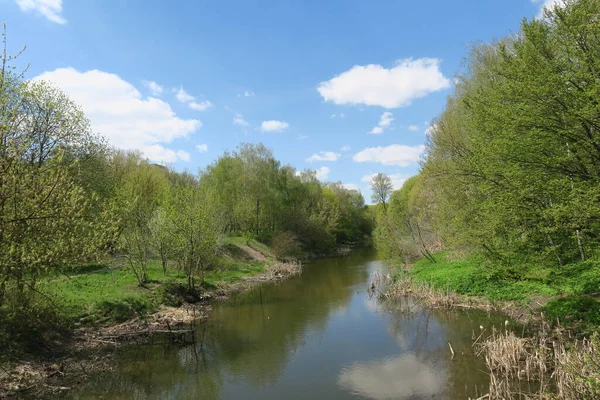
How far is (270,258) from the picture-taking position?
5103 cm

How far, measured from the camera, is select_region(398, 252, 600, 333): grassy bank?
15945 mm

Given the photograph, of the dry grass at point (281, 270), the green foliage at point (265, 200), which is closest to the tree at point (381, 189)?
the green foliage at point (265, 200)

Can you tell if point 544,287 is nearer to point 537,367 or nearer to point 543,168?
point 537,367

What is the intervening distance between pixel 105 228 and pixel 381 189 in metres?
76.9

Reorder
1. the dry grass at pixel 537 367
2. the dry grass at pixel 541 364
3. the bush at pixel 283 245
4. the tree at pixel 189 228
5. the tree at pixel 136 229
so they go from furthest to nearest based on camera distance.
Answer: the bush at pixel 283 245, the tree at pixel 189 228, the tree at pixel 136 229, the dry grass at pixel 537 367, the dry grass at pixel 541 364

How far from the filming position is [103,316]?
20109mm

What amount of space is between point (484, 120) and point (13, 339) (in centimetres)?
2124

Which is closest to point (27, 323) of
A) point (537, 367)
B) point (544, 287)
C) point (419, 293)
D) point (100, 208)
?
point (100, 208)

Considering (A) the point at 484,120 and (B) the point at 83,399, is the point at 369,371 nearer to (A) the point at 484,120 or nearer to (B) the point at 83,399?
(B) the point at 83,399

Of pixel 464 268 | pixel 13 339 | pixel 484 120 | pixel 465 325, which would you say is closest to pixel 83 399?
pixel 13 339

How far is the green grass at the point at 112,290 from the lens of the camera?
64.1 feet

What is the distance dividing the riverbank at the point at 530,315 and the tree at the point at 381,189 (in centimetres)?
5469

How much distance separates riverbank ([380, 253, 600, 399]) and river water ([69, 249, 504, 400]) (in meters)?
0.94

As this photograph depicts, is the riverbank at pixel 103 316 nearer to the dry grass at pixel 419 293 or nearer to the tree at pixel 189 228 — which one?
the tree at pixel 189 228
